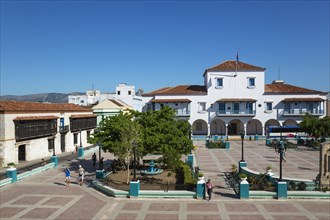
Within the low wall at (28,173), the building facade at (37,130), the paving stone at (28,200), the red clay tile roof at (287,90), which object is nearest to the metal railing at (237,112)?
the red clay tile roof at (287,90)

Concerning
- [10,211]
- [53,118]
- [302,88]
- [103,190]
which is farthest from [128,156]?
[302,88]

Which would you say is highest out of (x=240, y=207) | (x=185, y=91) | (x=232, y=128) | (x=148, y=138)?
(x=185, y=91)

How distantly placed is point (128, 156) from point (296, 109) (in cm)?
3774

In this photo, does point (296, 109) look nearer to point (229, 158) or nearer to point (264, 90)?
point (264, 90)

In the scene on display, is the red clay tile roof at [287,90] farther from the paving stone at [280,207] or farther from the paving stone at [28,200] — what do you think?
the paving stone at [28,200]

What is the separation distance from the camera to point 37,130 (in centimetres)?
3356

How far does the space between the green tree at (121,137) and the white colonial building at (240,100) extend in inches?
1062

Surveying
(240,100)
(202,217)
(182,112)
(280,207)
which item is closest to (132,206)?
A: (202,217)

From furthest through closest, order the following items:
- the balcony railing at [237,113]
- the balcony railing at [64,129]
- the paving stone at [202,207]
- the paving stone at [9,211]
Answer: the balcony railing at [237,113]
the balcony railing at [64,129]
the paving stone at [202,207]
the paving stone at [9,211]

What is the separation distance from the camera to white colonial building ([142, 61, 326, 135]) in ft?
160

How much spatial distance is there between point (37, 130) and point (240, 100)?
1227 inches

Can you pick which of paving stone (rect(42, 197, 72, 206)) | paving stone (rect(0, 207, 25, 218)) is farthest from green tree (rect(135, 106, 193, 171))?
paving stone (rect(0, 207, 25, 218))

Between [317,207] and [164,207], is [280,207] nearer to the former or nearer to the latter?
[317,207]

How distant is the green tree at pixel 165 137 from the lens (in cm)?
1951
